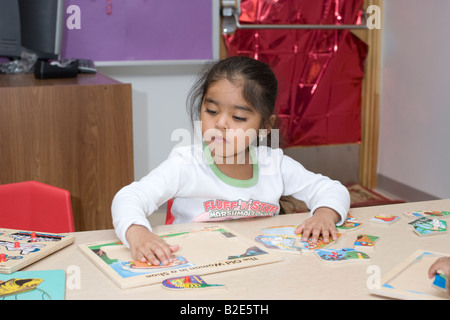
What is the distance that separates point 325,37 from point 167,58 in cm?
88

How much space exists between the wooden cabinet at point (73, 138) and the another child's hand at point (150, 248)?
3.19ft

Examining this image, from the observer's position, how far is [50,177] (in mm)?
1846

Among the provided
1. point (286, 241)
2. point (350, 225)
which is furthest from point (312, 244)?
point (350, 225)

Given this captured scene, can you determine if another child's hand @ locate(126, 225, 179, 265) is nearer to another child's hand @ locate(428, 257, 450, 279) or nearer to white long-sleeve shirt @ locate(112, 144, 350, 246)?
white long-sleeve shirt @ locate(112, 144, 350, 246)

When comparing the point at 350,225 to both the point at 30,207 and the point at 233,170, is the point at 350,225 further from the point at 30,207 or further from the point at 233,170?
the point at 30,207

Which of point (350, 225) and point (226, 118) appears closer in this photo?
point (350, 225)

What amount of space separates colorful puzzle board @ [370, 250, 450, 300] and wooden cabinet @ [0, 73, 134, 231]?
1209 millimetres

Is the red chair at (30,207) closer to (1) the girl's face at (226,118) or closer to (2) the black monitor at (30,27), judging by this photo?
(1) the girl's face at (226,118)

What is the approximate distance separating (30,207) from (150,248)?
0.57 meters

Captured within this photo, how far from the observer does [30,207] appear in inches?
52.8

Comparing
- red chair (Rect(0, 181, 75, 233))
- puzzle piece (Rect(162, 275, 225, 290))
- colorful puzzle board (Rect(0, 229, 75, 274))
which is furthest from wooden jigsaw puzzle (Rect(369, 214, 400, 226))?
red chair (Rect(0, 181, 75, 233))

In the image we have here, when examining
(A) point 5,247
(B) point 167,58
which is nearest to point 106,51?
(B) point 167,58

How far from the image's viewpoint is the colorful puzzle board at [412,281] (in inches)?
29.4

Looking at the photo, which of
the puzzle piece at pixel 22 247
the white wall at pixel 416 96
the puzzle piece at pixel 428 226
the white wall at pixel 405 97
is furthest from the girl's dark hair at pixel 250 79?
the white wall at pixel 416 96
